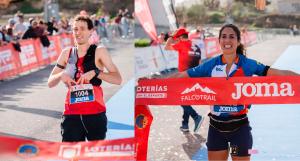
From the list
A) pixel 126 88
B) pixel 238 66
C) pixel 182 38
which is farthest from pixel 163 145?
pixel 126 88

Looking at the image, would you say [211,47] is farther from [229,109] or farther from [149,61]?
[229,109]

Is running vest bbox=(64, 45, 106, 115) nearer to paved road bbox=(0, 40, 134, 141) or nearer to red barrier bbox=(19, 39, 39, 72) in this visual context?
paved road bbox=(0, 40, 134, 141)

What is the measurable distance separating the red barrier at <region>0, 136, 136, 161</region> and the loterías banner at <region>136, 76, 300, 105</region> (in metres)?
1.03

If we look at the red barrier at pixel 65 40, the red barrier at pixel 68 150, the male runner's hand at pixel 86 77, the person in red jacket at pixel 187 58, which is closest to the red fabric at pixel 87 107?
the male runner's hand at pixel 86 77

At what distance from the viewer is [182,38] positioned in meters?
9.05

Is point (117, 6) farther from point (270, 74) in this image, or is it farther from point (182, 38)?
point (270, 74)

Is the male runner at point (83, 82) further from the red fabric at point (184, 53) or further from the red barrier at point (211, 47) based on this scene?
the red barrier at point (211, 47)

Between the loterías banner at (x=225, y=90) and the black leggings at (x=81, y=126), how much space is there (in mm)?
654

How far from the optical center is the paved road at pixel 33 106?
9352 mm

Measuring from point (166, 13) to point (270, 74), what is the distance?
2760 millimetres

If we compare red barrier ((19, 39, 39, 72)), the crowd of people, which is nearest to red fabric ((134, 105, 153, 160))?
the crowd of people

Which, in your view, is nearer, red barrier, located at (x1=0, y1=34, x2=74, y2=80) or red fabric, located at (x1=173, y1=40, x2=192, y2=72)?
red fabric, located at (x1=173, y1=40, x2=192, y2=72)

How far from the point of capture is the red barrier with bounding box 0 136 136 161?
14.2 feet

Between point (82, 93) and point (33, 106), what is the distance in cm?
741
